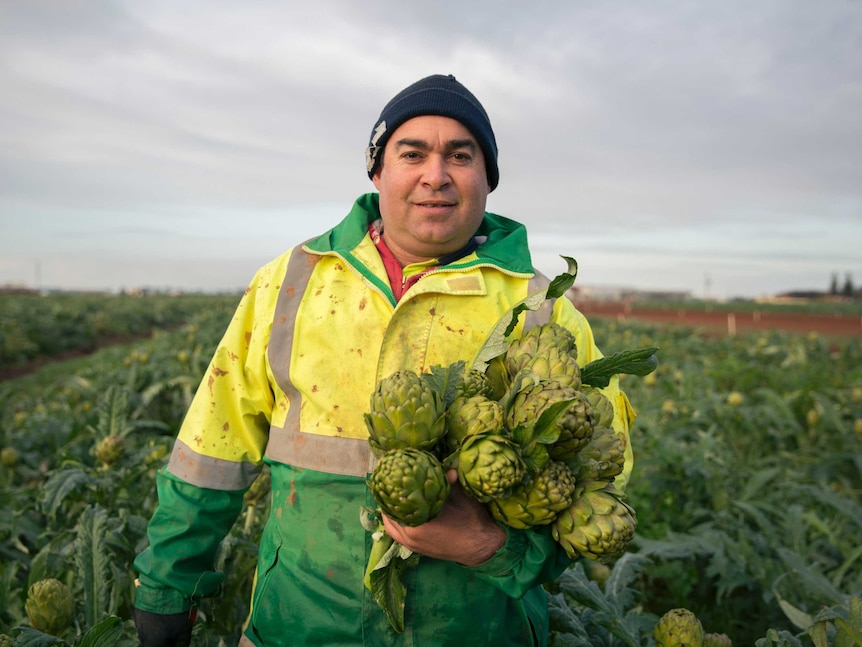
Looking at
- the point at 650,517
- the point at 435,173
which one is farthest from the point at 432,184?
the point at 650,517

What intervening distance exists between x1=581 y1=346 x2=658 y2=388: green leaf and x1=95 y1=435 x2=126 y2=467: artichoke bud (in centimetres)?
241

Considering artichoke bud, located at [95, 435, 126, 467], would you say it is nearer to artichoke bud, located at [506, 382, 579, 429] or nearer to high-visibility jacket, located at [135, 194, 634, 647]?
high-visibility jacket, located at [135, 194, 634, 647]

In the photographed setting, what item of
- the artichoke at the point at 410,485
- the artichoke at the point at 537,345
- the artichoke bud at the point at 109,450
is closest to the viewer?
the artichoke at the point at 410,485

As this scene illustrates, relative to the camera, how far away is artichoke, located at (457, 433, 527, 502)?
1.22 m

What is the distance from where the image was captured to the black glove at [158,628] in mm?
1868

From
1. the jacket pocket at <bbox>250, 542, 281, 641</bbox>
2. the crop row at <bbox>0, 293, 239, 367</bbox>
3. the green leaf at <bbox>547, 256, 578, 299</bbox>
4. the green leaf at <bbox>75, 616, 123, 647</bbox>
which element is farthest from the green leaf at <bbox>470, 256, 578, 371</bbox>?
the crop row at <bbox>0, 293, 239, 367</bbox>

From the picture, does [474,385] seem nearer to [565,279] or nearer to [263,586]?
[565,279]

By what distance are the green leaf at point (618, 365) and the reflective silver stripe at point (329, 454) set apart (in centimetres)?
62

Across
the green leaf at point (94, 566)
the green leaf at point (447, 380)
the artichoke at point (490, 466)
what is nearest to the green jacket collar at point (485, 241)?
the green leaf at point (447, 380)

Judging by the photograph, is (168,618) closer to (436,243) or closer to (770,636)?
(436,243)

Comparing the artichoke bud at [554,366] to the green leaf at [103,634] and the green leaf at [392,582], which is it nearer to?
the green leaf at [392,582]

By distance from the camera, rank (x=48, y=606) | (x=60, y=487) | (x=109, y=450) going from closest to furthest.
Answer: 1. (x=48, y=606)
2. (x=60, y=487)
3. (x=109, y=450)

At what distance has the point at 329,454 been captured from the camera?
1773 millimetres

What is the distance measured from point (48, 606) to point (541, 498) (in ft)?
5.40
